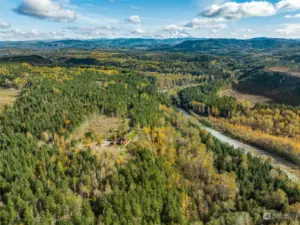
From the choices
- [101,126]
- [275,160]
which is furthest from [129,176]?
[275,160]

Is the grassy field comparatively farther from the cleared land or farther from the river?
the river

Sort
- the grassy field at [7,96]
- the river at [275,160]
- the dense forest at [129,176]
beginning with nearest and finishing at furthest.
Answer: the dense forest at [129,176], the river at [275,160], the grassy field at [7,96]

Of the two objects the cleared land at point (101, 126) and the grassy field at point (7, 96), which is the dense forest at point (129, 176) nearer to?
the cleared land at point (101, 126)

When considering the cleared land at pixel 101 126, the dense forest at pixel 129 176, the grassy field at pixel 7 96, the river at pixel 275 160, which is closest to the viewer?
the dense forest at pixel 129 176

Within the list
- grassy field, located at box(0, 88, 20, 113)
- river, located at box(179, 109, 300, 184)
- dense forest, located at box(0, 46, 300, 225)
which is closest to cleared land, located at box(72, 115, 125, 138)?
dense forest, located at box(0, 46, 300, 225)

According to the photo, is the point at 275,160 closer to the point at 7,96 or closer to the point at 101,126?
the point at 101,126

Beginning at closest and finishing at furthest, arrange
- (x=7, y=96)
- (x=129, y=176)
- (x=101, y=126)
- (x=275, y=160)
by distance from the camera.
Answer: (x=129, y=176) → (x=275, y=160) → (x=101, y=126) → (x=7, y=96)

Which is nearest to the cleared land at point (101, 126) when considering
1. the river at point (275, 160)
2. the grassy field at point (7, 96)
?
the grassy field at point (7, 96)

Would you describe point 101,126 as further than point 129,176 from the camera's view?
Yes
